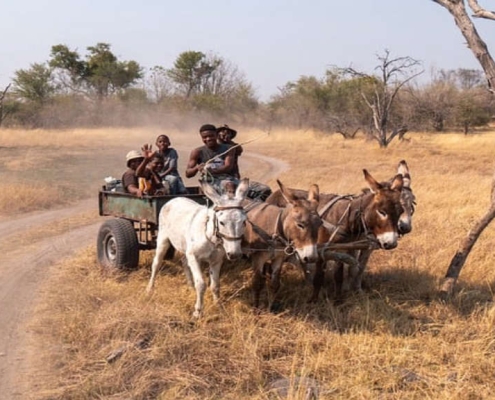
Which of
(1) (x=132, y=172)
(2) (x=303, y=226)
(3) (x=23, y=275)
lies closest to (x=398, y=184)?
(2) (x=303, y=226)

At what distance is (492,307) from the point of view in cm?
604

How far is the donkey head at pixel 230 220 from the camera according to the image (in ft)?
17.9

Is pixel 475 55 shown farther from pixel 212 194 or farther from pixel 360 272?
pixel 212 194

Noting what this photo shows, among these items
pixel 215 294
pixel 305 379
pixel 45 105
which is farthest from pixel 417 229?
pixel 45 105

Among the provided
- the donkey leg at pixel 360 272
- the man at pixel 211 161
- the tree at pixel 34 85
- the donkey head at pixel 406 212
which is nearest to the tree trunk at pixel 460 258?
the donkey leg at pixel 360 272

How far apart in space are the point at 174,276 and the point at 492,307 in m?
3.75

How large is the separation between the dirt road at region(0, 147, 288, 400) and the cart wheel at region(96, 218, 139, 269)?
3.18 feet

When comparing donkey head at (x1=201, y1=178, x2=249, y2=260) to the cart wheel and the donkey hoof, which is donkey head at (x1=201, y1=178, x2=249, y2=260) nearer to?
the donkey hoof

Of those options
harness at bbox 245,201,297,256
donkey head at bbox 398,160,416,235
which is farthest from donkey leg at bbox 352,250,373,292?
harness at bbox 245,201,297,256

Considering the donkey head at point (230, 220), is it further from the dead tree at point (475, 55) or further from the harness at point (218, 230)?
the dead tree at point (475, 55)

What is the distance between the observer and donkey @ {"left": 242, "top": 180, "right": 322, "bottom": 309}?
543 cm

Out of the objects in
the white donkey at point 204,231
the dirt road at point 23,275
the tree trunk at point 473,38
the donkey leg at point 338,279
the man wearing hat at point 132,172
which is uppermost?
the tree trunk at point 473,38

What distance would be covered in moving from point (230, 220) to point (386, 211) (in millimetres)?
1528

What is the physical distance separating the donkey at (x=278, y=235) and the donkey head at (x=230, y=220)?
401 mm
